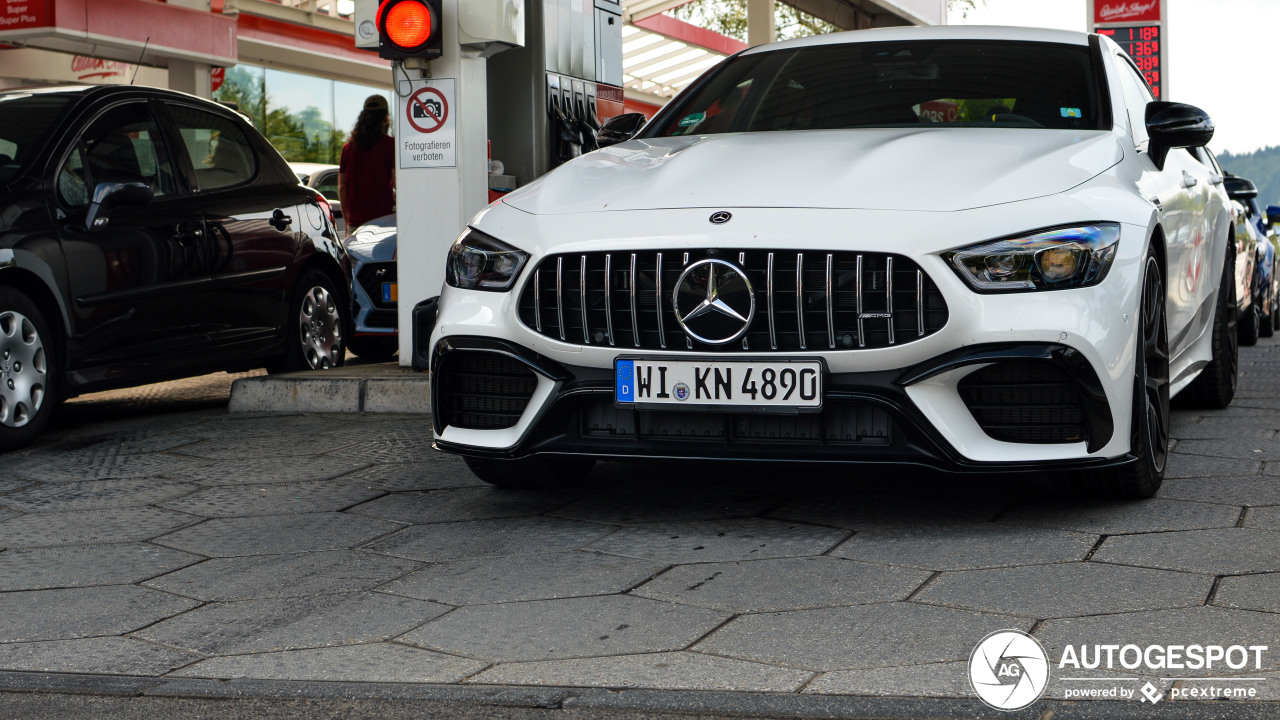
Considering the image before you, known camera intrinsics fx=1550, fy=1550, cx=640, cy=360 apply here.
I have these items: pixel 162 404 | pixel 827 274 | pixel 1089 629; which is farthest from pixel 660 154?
pixel 162 404

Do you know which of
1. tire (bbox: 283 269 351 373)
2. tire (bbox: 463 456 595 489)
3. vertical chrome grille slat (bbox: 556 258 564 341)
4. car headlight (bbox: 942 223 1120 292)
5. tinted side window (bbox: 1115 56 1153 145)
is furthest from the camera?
tire (bbox: 283 269 351 373)

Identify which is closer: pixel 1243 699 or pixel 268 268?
pixel 1243 699

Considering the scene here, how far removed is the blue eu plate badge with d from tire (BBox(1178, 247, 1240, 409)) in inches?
131

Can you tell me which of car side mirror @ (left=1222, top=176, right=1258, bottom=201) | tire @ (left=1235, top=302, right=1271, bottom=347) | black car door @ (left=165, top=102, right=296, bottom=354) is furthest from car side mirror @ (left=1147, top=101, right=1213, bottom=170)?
tire @ (left=1235, top=302, right=1271, bottom=347)

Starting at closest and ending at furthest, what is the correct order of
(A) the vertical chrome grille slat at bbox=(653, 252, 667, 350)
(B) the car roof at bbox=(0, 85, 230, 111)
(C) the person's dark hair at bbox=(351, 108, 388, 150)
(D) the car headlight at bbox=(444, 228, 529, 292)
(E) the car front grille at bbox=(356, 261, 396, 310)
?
(A) the vertical chrome grille slat at bbox=(653, 252, 667, 350) → (D) the car headlight at bbox=(444, 228, 529, 292) → (B) the car roof at bbox=(0, 85, 230, 111) → (E) the car front grille at bbox=(356, 261, 396, 310) → (C) the person's dark hair at bbox=(351, 108, 388, 150)

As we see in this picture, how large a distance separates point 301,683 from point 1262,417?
15.4ft

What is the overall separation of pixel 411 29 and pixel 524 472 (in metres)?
2.91

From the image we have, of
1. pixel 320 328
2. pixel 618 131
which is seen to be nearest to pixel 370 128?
pixel 320 328

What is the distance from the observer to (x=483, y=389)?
4203mm

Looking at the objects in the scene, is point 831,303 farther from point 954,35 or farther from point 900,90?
point 954,35

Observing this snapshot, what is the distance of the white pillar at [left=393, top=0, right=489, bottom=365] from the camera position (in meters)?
7.04

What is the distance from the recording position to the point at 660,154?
4609 millimetres

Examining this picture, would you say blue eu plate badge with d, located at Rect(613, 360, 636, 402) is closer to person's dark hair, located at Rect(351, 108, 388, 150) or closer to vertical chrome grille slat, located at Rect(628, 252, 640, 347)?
vertical chrome grille slat, located at Rect(628, 252, 640, 347)

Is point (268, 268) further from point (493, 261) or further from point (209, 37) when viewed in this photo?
point (209, 37)
